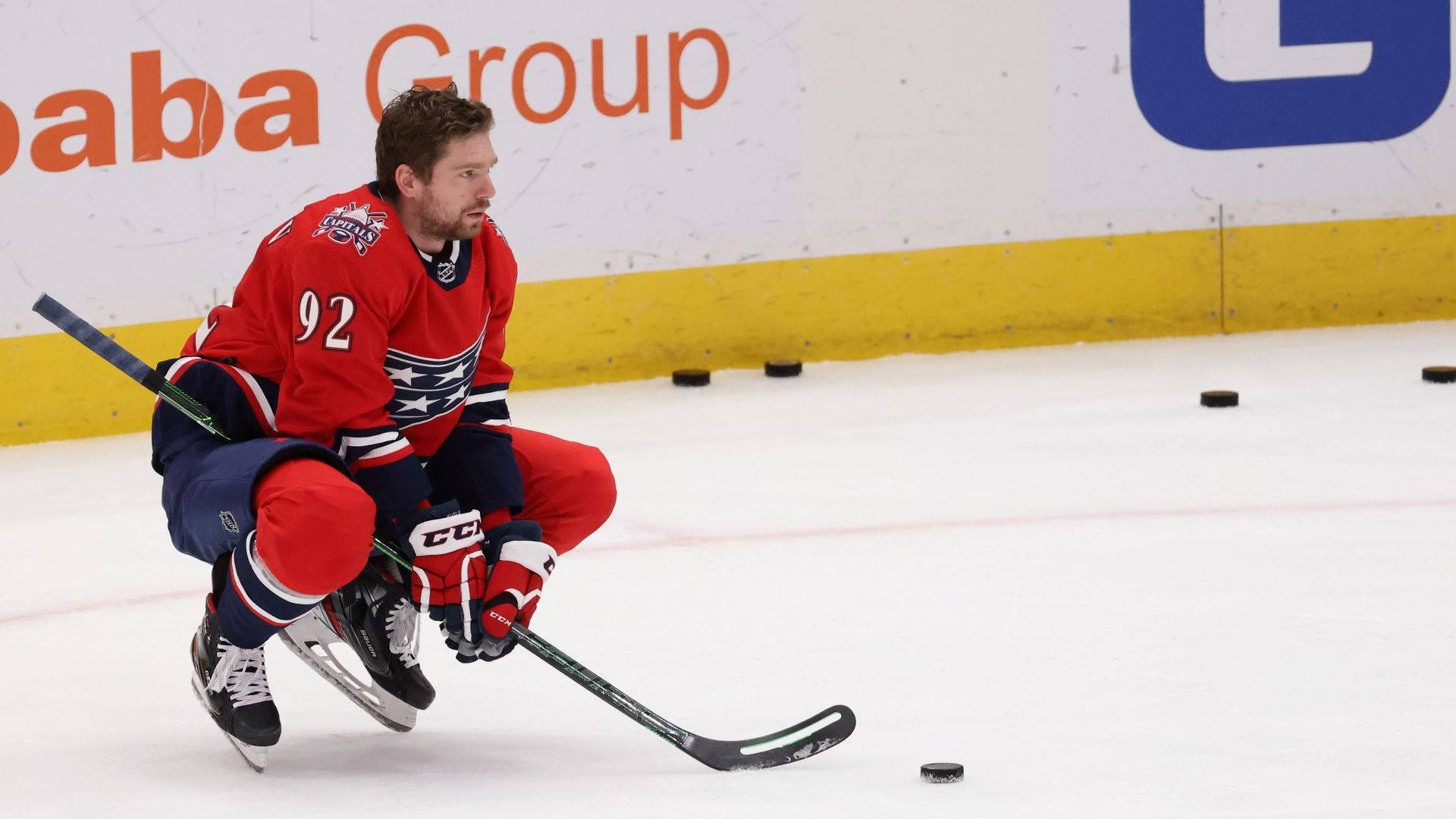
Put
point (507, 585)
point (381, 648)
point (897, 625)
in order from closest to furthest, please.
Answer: point (507, 585)
point (381, 648)
point (897, 625)

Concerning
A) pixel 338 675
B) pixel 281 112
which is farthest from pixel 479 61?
pixel 338 675

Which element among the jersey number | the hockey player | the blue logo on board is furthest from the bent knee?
the blue logo on board

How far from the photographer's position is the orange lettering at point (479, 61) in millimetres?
4867

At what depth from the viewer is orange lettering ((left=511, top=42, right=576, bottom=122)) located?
491cm

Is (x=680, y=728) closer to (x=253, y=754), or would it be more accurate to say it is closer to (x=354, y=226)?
(x=253, y=754)

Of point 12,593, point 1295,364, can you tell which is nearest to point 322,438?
point 12,593

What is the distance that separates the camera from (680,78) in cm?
508

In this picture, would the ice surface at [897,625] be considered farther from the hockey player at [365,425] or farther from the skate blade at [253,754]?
the hockey player at [365,425]

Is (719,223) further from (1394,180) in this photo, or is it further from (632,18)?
(1394,180)

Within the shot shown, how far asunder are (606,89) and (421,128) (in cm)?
277

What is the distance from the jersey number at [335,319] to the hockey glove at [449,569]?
205 mm

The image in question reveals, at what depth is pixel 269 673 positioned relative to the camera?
2771 mm

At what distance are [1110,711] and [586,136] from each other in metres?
2.86

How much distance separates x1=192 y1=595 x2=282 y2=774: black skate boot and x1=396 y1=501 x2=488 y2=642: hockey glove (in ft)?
0.74
